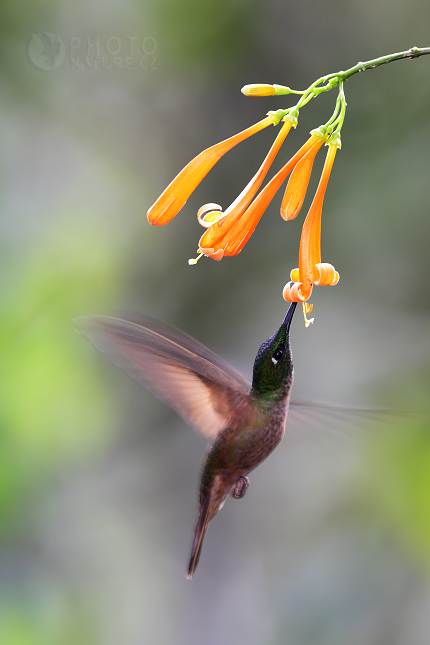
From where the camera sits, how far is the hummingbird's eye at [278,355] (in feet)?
5.27

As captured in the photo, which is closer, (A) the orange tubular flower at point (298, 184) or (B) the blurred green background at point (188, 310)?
(A) the orange tubular flower at point (298, 184)

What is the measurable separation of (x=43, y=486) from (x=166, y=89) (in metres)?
2.61

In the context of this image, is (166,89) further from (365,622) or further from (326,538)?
(365,622)

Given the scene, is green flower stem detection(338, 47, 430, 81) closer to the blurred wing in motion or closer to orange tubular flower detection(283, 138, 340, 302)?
orange tubular flower detection(283, 138, 340, 302)

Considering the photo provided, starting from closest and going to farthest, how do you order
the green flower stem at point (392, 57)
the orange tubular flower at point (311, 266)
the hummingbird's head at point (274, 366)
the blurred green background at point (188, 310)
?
the green flower stem at point (392, 57)
the orange tubular flower at point (311, 266)
the hummingbird's head at point (274, 366)
the blurred green background at point (188, 310)

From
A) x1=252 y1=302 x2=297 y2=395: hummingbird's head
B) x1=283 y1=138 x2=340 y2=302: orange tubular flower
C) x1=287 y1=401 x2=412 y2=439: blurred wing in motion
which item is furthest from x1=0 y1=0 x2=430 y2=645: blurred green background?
x1=283 y1=138 x2=340 y2=302: orange tubular flower

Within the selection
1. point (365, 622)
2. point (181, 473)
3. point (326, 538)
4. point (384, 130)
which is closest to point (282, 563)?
point (326, 538)

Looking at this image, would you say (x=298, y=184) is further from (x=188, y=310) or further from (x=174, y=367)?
(x=188, y=310)

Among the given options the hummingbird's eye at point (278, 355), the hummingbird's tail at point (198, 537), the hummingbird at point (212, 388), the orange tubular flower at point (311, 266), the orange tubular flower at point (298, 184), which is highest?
the orange tubular flower at point (298, 184)

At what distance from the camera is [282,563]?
342 centimetres

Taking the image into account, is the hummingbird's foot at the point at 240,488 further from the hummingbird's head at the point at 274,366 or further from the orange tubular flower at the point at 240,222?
the orange tubular flower at the point at 240,222

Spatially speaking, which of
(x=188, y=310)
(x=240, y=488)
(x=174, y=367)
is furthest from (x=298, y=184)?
(x=188, y=310)

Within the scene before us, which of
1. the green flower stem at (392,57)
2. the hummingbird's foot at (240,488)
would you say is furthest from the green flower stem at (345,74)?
the hummingbird's foot at (240,488)

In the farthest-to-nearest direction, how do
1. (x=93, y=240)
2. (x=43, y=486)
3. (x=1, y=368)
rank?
1. (x=93, y=240)
2. (x=43, y=486)
3. (x=1, y=368)
